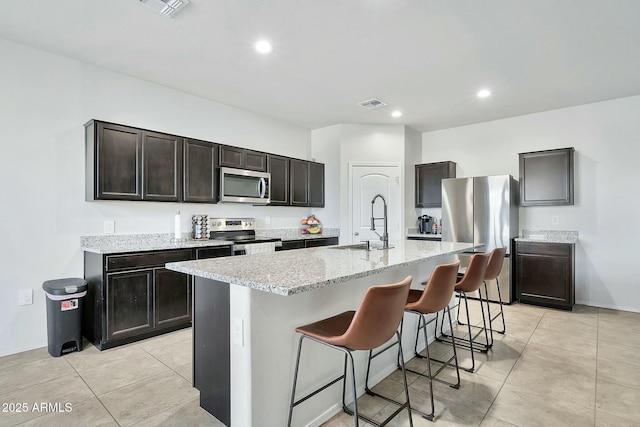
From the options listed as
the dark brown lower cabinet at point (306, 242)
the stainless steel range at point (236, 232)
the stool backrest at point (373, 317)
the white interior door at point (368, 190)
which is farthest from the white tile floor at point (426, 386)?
the white interior door at point (368, 190)

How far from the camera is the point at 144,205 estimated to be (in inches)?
145

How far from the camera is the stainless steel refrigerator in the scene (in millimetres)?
4492

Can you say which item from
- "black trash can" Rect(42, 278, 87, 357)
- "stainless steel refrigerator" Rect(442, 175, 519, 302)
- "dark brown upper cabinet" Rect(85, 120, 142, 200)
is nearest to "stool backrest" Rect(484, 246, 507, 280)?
"stainless steel refrigerator" Rect(442, 175, 519, 302)

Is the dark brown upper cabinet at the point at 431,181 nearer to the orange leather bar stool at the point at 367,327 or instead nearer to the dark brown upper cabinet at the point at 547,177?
the dark brown upper cabinet at the point at 547,177

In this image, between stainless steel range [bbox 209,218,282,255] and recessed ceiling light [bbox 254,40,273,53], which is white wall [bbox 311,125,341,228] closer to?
stainless steel range [bbox 209,218,282,255]

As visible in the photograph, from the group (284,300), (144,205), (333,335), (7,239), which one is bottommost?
(333,335)

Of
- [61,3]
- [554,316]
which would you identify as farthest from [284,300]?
[554,316]

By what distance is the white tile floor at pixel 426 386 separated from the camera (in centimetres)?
198

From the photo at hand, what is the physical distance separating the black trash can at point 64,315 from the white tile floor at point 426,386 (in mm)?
99

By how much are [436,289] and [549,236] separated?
12.0 feet

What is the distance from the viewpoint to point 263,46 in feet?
9.61

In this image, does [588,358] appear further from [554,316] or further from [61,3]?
[61,3]

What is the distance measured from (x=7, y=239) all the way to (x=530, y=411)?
423 cm

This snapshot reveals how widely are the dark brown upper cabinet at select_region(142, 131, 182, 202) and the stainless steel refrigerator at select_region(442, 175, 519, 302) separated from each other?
377 centimetres
